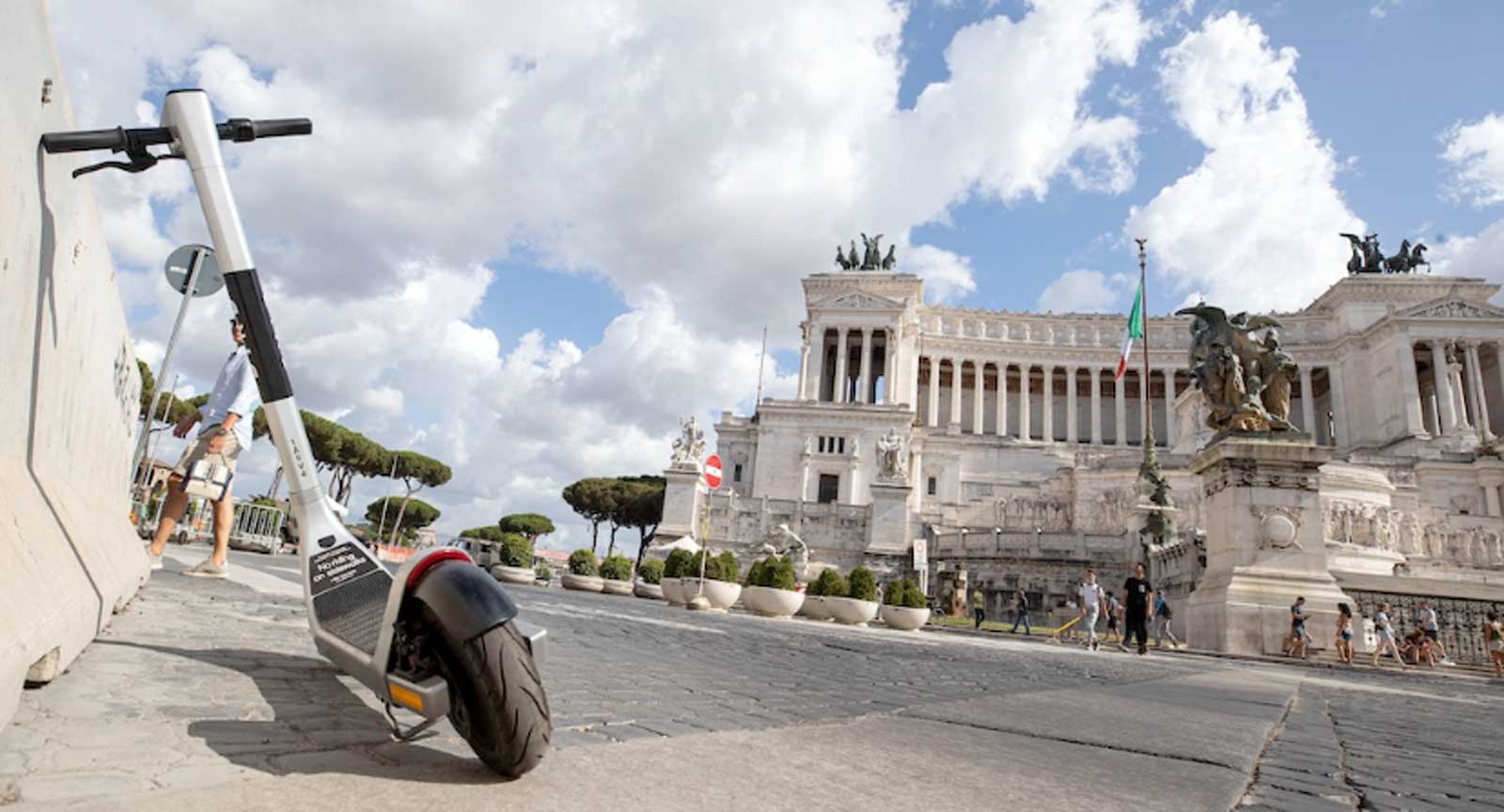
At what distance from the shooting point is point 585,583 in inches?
1060

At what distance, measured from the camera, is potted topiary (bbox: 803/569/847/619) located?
1864 cm

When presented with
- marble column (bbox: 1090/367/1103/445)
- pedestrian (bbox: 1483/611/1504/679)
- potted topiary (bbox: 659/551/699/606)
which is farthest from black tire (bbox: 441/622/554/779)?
marble column (bbox: 1090/367/1103/445)

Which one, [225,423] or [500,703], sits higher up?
[225,423]

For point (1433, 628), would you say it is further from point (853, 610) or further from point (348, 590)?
point (348, 590)

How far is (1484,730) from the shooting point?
6164 mm

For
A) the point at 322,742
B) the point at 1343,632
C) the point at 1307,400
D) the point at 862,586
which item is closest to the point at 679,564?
the point at 862,586

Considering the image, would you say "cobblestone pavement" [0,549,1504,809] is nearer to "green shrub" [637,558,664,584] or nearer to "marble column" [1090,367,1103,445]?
"green shrub" [637,558,664,584]

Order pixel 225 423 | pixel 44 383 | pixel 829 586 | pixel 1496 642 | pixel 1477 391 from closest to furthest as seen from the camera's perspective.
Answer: pixel 44 383 → pixel 225 423 → pixel 1496 642 → pixel 829 586 → pixel 1477 391

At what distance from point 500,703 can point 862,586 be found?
16.5 m

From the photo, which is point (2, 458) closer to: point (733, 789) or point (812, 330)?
point (733, 789)

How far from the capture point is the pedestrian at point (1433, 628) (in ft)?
52.2

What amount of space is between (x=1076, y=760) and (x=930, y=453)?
61610 millimetres

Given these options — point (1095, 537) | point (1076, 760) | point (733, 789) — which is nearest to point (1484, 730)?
point (1076, 760)

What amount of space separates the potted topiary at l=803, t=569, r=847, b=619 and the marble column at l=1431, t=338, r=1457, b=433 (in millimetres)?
65748
